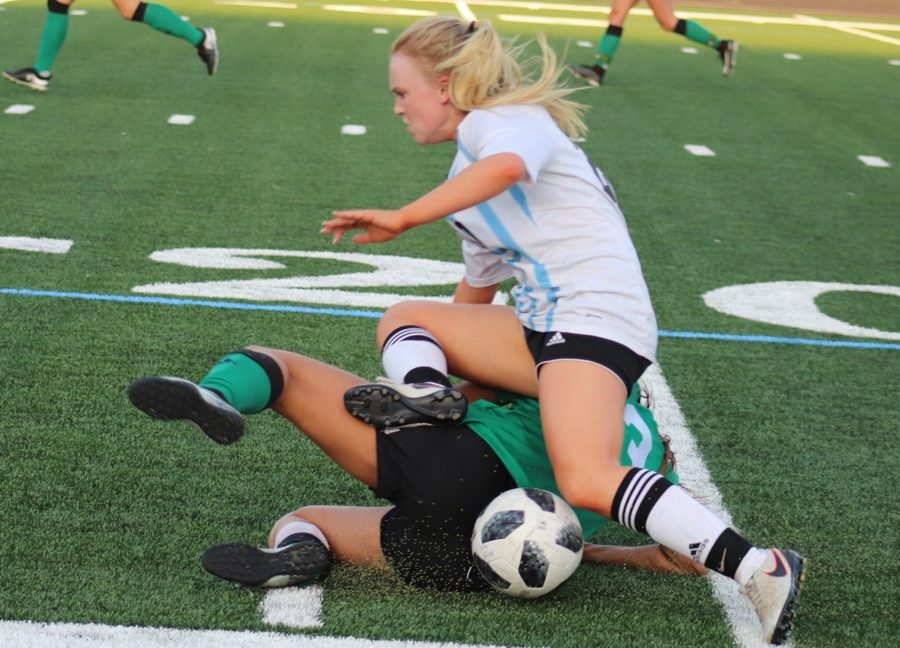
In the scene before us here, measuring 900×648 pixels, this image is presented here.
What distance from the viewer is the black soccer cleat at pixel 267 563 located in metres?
2.56

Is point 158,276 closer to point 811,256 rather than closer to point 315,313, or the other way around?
point 315,313

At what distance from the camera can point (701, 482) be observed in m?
3.36

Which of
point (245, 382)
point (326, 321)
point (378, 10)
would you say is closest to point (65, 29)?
point (326, 321)

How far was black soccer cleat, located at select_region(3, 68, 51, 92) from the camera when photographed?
867 centimetres

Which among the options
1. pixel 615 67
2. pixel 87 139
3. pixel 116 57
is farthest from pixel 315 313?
pixel 615 67

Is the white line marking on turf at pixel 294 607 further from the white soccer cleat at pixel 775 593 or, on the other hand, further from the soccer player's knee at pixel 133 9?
the soccer player's knee at pixel 133 9

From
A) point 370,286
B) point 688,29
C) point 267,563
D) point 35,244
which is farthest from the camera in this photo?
point 688,29

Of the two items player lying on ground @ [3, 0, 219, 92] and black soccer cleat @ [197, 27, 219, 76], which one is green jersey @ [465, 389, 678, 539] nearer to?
player lying on ground @ [3, 0, 219, 92]

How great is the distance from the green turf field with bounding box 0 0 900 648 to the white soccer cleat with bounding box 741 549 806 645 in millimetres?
97

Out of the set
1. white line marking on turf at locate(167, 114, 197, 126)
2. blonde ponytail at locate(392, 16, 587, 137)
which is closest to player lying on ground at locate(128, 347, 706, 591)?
blonde ponytail at locate(392, 16, 587, 137)

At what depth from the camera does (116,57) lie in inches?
412

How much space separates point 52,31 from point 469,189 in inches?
263

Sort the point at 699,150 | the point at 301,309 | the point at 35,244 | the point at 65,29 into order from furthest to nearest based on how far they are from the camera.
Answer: the point at 65,29 → the point at 699,150 → the point at 35,244 → the point at 301,309

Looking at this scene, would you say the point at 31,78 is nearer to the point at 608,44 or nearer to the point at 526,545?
the point at 608,44
